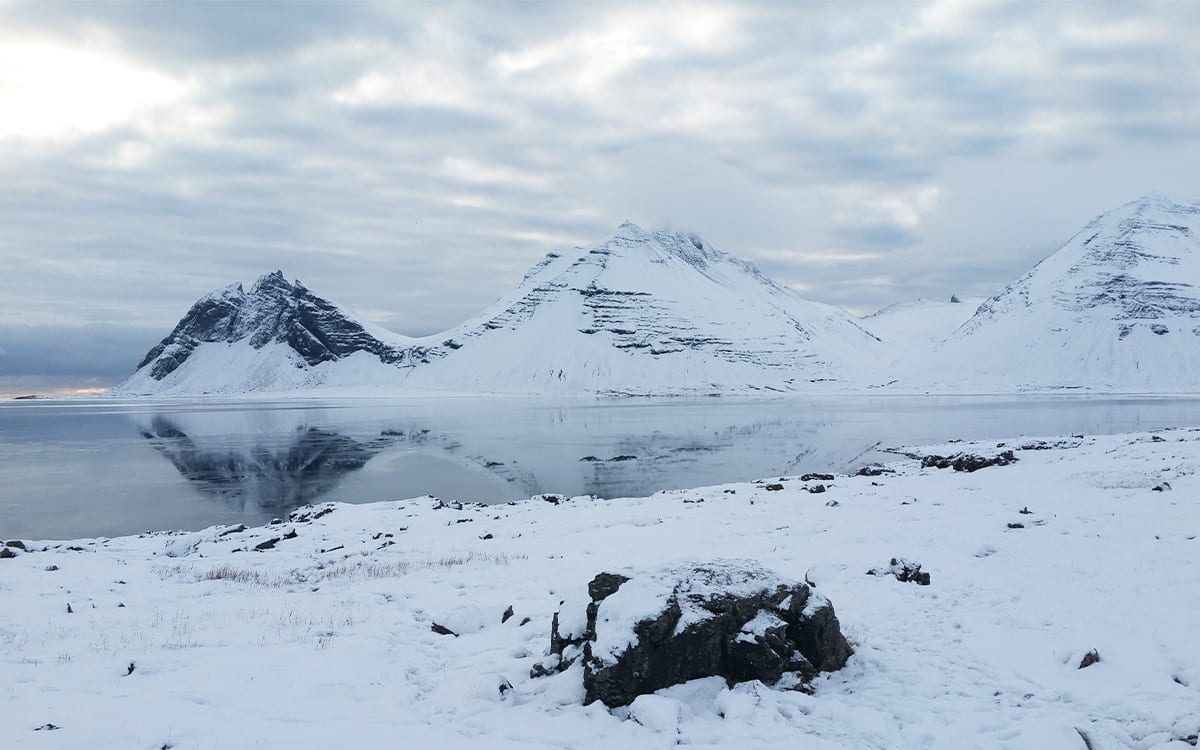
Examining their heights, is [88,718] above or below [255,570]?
above

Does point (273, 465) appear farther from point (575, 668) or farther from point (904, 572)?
point (575, 668)

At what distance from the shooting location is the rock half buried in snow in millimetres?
9203

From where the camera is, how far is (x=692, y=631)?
9406 mm

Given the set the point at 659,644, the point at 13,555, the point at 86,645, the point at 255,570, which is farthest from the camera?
the point at 13,555

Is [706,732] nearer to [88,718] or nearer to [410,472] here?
[88,718]

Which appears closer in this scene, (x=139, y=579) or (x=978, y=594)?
(x=978, y=594)

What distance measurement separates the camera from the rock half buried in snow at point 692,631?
920 centimetres

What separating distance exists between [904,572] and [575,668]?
313 inches

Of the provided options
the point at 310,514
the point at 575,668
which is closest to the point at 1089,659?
the point at 575,668

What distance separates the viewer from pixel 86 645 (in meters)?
11.2

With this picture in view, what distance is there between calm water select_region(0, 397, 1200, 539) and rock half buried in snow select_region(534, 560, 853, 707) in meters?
26.8

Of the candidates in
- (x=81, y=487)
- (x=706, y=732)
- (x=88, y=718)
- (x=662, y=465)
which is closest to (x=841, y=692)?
(x=706, y=732)

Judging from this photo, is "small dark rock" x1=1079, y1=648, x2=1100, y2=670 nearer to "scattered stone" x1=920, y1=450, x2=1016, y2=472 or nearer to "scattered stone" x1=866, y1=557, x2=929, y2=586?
"scattered stone" x1=866, y1=557, x2=929, y2=586

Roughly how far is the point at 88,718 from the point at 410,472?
40233 mm
